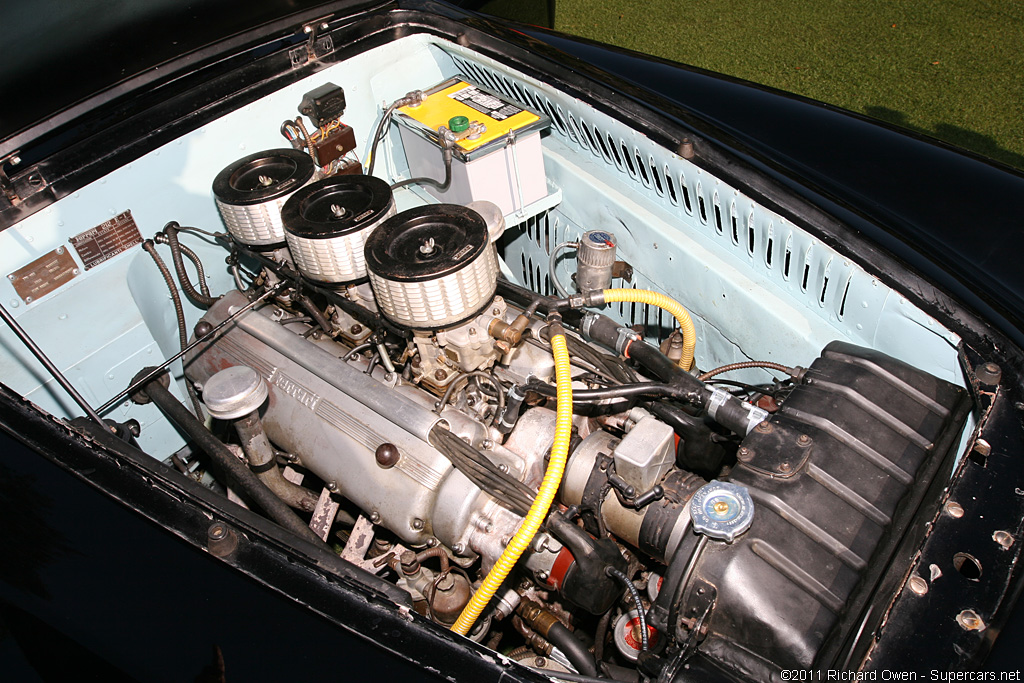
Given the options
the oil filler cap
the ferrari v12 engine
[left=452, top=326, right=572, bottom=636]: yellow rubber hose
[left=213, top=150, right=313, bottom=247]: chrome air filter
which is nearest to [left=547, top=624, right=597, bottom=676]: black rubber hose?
the ferrari v12 engine

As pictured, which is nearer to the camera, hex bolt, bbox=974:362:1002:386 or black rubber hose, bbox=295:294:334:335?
hex bolt, bbox=974:362:1002:386

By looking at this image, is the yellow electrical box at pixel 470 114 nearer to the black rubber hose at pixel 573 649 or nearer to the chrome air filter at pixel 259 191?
the chrome air filter at pixel 259 191

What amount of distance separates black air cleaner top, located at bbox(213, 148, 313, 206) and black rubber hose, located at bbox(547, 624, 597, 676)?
1316 millimetres

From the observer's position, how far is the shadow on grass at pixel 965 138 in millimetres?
3994

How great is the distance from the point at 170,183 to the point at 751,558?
70.2 inches

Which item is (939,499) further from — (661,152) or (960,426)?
(661,152)

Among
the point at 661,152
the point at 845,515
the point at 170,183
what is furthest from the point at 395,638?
the point at 170,183

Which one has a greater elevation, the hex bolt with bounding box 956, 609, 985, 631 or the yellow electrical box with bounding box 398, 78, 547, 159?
the yellow electrical box with bounding box 398, 78, 547, 159

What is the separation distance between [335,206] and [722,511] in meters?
1.19

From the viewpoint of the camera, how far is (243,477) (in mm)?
1776

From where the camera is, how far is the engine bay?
1.37m

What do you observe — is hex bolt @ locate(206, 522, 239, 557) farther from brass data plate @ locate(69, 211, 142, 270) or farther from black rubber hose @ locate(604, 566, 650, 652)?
brass data plate @ locate(69, 211, 142, 270)

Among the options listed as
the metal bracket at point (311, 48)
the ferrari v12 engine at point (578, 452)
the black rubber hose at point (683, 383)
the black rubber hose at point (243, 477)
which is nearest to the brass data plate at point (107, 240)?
the ferrari v12 engine at point (578, 452)

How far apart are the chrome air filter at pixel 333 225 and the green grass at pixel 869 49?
9.51ft
